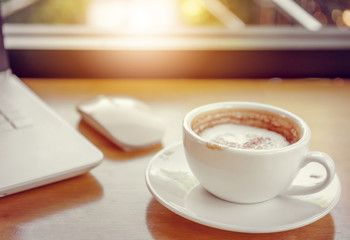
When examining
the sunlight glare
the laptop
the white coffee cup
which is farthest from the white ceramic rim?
the sunlight glare

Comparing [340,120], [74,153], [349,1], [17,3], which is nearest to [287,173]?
[74,153]

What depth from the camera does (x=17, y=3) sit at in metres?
1.13

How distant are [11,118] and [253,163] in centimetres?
34

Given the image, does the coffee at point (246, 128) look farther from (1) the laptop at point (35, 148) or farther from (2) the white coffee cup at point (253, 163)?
(1) the laptop at point (35, 148)

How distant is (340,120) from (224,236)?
1.30 feet

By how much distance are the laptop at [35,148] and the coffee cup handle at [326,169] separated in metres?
0.22

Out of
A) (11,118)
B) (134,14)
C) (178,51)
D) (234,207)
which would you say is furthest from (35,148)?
(134,14)

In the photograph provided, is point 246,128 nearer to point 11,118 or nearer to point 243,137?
point 243,137

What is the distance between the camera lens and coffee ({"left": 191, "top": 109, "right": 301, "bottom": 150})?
1.34ft

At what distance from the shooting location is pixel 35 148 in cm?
46

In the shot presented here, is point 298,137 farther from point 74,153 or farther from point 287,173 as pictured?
point 74,153

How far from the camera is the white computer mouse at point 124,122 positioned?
52 cm

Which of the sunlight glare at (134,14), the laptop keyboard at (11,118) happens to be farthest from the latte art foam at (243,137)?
the sunlight glare at (134,14)

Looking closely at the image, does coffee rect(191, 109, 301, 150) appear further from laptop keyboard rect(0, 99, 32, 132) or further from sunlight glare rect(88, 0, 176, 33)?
sunlight glare rect(88, 0, 176, 33)
